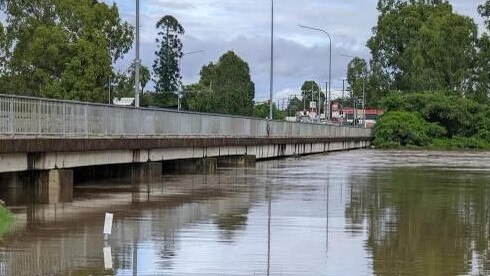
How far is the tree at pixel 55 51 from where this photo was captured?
74.8 meters

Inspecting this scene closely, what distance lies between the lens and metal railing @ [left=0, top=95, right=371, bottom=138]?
2580cm

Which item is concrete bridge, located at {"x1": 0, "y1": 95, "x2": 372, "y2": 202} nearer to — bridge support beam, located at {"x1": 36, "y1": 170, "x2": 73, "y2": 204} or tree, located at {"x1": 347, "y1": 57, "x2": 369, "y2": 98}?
bridge support beam, located at {"x1": 36, "y1": 170, "x2": 73, "y2": 204}

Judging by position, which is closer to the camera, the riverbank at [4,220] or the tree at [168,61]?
the riverbank at [4,220]

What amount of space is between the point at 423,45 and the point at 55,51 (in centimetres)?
5832

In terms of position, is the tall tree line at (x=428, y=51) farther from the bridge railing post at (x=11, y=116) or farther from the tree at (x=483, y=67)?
the bridge railing post at (x=11, y=116)

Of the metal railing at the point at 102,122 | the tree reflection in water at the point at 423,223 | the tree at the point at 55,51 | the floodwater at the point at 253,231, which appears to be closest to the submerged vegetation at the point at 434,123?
the tree at the point at 55,51

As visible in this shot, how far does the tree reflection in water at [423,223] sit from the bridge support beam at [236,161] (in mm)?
12638

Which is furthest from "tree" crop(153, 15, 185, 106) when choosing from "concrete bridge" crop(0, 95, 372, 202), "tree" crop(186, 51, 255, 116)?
"concrete bridge" crop(0, 95, 372, 202)

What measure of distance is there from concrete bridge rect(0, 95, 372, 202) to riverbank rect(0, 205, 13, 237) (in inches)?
129

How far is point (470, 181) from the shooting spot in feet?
128

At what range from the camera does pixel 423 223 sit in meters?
21.7

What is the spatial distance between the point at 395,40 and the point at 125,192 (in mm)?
103508

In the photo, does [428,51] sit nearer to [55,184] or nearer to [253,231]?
[55,184]

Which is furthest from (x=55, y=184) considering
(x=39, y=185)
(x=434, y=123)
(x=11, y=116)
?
(x=434, y=123)
